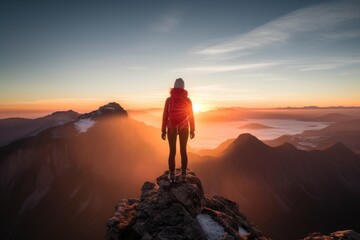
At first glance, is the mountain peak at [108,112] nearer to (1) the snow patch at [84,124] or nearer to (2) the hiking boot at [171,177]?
(1) the snow patch at [84,124]

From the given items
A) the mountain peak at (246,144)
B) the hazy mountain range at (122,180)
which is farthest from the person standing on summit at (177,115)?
the mountain peak at (246,144)

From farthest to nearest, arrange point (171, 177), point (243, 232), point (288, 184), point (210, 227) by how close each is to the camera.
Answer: point (288, 184) < point (243, 232) < point (171, 177) < point (210, 227)

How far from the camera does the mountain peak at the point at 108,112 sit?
9738 centimetres

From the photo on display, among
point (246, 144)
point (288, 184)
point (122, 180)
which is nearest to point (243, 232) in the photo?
point (122, 180)

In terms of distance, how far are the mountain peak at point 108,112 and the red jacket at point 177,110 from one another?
296 ft

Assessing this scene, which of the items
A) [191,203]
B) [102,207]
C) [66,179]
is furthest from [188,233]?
[66,179]

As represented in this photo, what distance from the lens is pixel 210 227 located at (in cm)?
1126

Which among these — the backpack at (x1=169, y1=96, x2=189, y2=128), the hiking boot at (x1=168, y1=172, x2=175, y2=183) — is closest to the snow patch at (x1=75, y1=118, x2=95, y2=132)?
the hiking boot at (x1=168, y1=172, x2=175, y2=183)

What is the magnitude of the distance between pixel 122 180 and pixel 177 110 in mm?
70127

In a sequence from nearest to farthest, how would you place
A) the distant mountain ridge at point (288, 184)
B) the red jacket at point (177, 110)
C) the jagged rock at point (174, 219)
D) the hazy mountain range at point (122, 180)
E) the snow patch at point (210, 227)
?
the jagged rock at point (174, 219), the snow patch at point (210, 227), the red jacket at point (177, 110), the hazy mountain range at point (122, 180), the distant mountain ridge at point (288, 184)

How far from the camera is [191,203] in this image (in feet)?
38.1

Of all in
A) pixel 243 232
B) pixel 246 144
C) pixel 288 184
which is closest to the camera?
pixel 243 232

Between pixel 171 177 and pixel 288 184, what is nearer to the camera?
pixel 171 177

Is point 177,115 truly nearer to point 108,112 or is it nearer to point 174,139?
point 174,139
